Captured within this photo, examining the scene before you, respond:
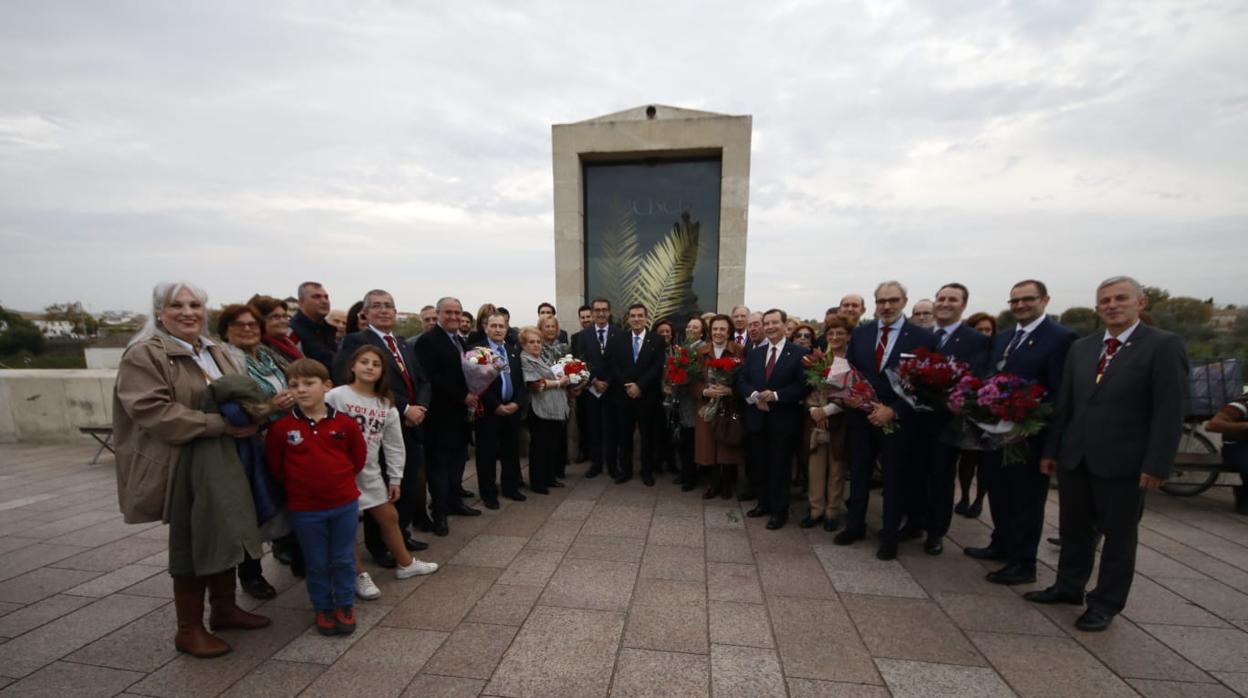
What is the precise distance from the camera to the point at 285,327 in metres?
3.76

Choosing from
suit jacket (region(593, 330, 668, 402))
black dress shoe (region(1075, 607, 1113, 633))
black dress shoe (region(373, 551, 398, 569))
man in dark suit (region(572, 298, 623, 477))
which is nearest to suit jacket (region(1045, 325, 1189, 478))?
black dress shoe (region(1075, 607, 1113, 633))

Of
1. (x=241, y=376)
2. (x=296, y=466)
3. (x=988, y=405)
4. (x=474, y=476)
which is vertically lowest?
(x=474, y=476)

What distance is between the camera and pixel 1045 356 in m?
3.55

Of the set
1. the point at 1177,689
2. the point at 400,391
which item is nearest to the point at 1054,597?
the point at 1177,689

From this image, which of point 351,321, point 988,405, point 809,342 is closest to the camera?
point 988,405

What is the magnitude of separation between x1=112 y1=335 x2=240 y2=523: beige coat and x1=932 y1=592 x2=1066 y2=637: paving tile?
4462 millimetres

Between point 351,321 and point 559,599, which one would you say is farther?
point 351,321

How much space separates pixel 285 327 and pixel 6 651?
2.26 m

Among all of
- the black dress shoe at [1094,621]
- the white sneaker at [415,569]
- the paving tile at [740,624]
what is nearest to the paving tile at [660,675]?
the paving tile at [740,624]

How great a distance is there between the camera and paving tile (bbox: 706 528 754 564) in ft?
13.0

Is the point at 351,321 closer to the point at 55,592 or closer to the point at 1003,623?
the point at 55,592

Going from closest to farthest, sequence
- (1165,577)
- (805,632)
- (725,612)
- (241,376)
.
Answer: (241,376), (805,632), (725,612), (1165,577)

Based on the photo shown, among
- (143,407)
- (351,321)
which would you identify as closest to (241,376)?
(143,407)

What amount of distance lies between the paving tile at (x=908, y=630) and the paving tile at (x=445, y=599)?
243cm
